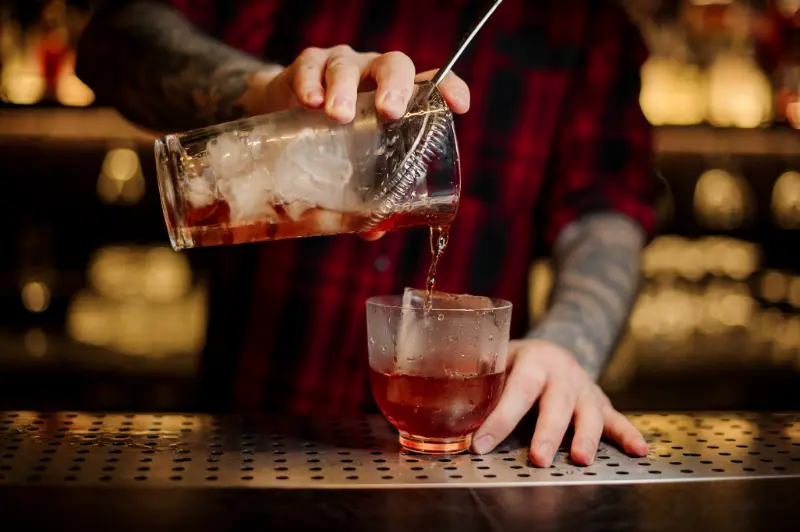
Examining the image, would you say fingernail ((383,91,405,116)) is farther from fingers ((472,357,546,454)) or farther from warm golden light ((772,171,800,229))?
warm golden light ((772,171,800,229))

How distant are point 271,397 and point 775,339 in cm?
222

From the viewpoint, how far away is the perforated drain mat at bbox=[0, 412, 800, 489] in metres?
1.09

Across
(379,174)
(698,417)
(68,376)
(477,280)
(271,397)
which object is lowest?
(68,376)

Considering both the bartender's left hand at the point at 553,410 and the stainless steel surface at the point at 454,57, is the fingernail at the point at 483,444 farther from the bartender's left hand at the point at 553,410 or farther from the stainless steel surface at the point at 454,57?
the stainless steel surface at the point at 454,57

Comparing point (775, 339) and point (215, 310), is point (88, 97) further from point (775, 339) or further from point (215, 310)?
point (775, 339)

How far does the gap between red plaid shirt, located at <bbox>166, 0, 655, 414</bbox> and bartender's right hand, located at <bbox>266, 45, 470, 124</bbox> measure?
71 cm

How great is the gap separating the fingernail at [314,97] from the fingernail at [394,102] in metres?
0.08

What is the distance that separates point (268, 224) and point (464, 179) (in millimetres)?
917

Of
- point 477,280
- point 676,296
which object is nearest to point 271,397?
point 477,280

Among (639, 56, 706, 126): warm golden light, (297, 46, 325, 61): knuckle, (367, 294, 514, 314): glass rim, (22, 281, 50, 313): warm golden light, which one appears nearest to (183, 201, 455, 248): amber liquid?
(367, 294, 514, 314): glass rim

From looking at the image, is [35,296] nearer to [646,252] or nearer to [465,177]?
[465,177]

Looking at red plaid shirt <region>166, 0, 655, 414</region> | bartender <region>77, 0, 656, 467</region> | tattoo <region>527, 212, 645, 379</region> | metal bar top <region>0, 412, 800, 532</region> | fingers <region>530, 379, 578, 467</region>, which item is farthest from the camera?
red plaid shirt <region>166, 0, 655, 414</region>

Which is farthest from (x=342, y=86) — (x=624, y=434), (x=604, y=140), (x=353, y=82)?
(x=604, y=140)

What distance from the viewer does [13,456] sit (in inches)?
45.6
